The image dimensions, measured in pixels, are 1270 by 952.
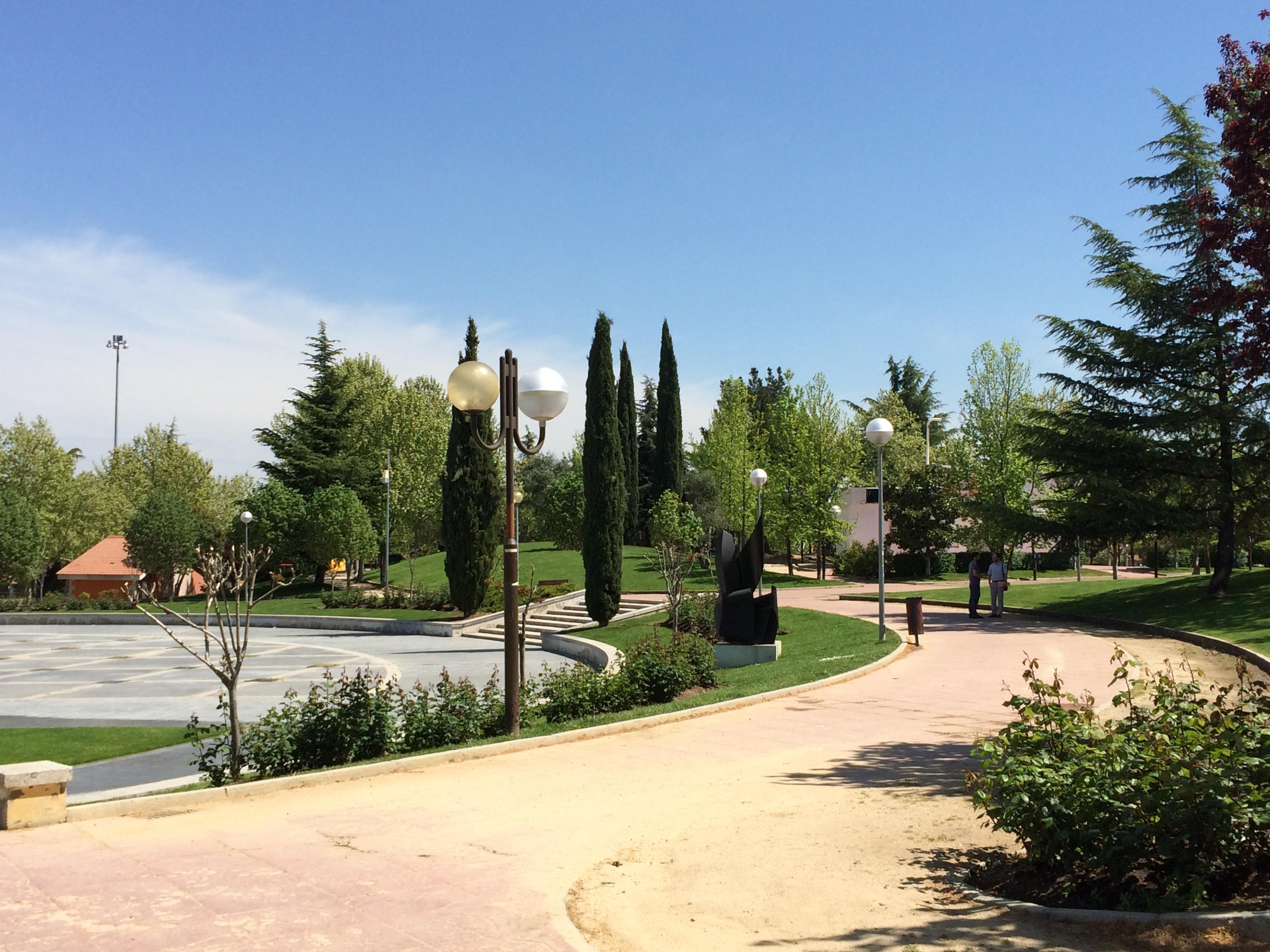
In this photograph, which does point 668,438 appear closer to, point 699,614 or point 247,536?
point 247,536

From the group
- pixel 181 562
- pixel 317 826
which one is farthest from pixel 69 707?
pixel 181 562

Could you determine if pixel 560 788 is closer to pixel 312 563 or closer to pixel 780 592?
pixel 780 592

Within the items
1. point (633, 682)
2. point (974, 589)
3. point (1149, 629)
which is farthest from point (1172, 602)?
point (633, 682)

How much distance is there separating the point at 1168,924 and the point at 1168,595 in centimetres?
2247

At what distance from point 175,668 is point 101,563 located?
1350 inches

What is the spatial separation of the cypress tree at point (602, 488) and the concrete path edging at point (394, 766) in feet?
50.7

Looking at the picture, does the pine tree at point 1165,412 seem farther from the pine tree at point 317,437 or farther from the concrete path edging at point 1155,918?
the pine tree at point 317,437

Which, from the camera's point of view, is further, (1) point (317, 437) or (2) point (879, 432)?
(1) point (317, 437)

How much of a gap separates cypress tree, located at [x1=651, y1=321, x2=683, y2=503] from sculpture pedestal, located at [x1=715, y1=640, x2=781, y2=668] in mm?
30976

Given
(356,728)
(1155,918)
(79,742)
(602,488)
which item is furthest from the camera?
(602,488)

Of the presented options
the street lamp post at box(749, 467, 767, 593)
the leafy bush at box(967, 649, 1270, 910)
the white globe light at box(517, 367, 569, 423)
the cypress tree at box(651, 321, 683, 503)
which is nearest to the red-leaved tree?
the leafy bush at box(967, 649, 1270, 910)

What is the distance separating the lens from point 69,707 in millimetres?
16578

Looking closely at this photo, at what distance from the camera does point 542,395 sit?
9.44 metres

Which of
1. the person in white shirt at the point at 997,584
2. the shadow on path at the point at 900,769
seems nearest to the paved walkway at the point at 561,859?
the shadow on path at the point at 900,769
